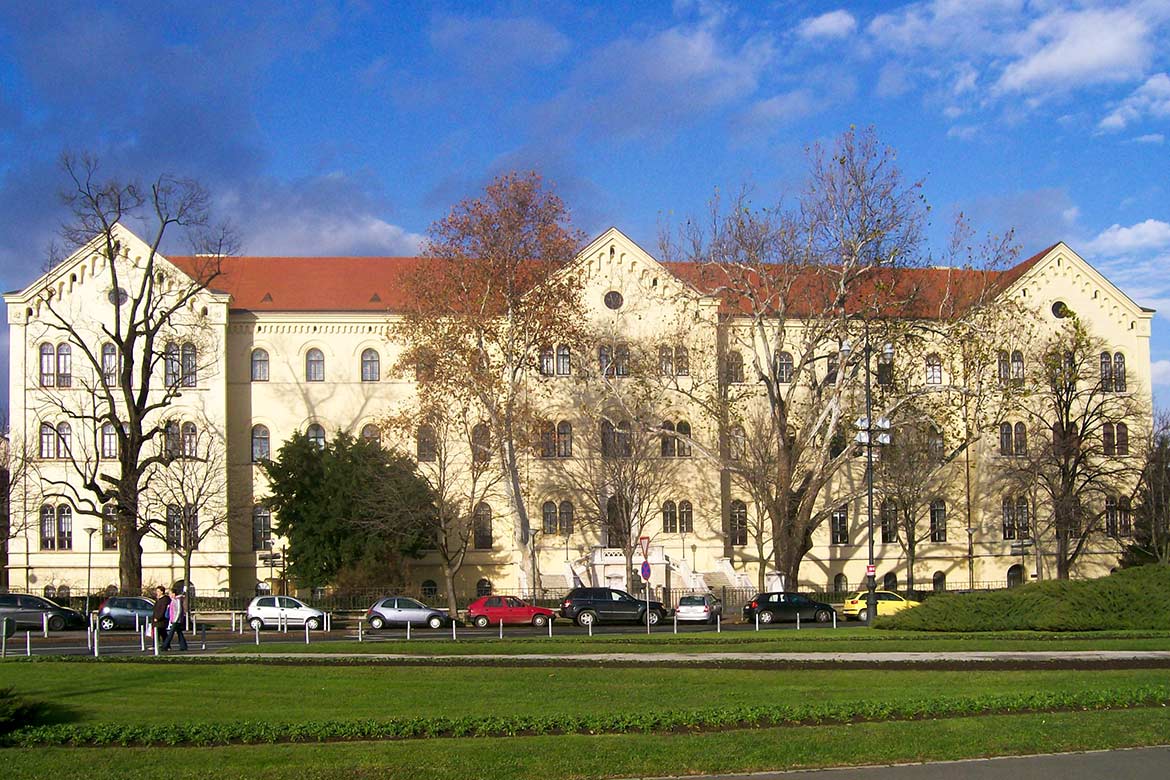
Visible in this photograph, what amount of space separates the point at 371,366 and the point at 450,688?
1716 inches

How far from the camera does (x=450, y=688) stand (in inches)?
734

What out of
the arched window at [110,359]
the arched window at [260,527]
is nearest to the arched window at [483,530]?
the arched window at [260,527]

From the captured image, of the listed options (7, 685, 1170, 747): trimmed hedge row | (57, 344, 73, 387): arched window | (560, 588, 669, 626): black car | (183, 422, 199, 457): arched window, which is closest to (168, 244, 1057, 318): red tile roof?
(183, 422, 199, 457): arched window

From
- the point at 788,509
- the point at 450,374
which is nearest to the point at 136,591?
the point at 450,374

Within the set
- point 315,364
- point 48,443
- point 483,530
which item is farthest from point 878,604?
point 48,443

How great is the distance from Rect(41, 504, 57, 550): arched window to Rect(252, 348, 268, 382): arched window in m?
11.7

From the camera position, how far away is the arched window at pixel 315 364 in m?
60.7

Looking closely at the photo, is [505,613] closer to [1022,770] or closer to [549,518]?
[549,518]

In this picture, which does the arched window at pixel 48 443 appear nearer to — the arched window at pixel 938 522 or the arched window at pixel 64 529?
the arched window at pixel 64 529

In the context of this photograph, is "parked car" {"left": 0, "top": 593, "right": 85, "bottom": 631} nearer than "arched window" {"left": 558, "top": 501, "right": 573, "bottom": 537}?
Yes

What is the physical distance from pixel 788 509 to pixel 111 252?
2909 cm

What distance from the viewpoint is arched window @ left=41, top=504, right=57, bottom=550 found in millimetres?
56656

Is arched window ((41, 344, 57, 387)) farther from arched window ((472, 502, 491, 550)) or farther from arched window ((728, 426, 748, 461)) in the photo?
arched window ((728, 426, 748, 461))

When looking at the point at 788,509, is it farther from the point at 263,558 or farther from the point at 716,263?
the point at 263,558
